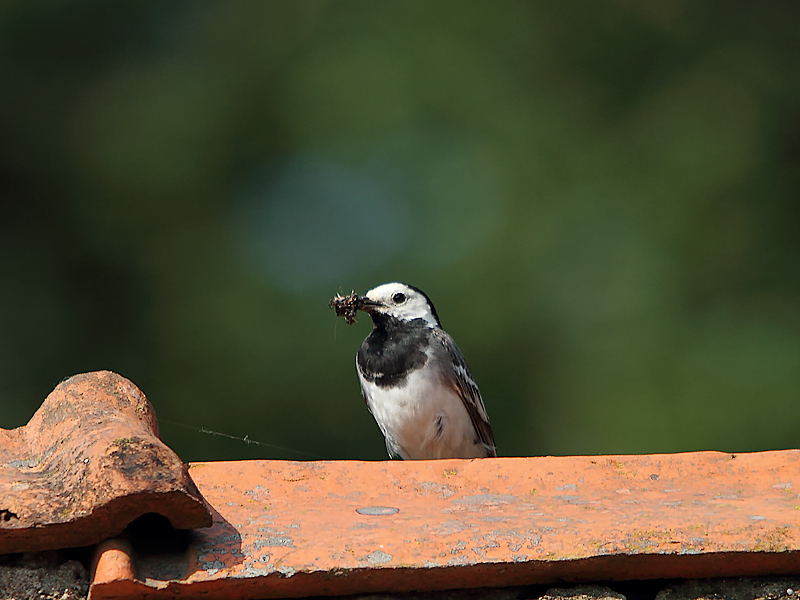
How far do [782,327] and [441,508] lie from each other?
698 cm

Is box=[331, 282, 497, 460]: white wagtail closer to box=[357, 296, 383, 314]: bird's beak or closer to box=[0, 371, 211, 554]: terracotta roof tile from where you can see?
box=[357, 296, 383, 314]: bird's beak

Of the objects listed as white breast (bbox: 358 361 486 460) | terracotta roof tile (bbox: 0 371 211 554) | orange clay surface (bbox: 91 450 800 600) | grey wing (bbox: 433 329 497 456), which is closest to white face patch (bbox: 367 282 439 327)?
grey wing (bbox: 433 329 497 456)

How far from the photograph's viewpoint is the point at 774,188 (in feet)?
33.1

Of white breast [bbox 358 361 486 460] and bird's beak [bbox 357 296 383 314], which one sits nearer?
white breast [bbox 358 361 486 460]

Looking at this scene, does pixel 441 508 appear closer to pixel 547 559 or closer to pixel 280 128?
pixel 547 559

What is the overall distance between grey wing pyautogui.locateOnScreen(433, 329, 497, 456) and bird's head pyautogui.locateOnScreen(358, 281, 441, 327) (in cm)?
14

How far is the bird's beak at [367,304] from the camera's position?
554 cm

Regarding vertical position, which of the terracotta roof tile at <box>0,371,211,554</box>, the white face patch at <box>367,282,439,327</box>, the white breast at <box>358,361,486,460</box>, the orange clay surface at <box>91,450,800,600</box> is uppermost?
the terracotta roof tile at <box>0,371,211,554</box>

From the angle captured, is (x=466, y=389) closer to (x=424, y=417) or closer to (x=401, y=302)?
(x=424, y=417)

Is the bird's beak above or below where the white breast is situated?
above

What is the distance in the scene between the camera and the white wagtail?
5219 mm

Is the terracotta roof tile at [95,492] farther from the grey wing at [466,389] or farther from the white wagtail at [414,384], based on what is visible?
the grey wing at [466,389]

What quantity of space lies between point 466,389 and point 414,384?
11.3 inches

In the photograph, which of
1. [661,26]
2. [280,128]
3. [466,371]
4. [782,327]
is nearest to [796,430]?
[782,327]
